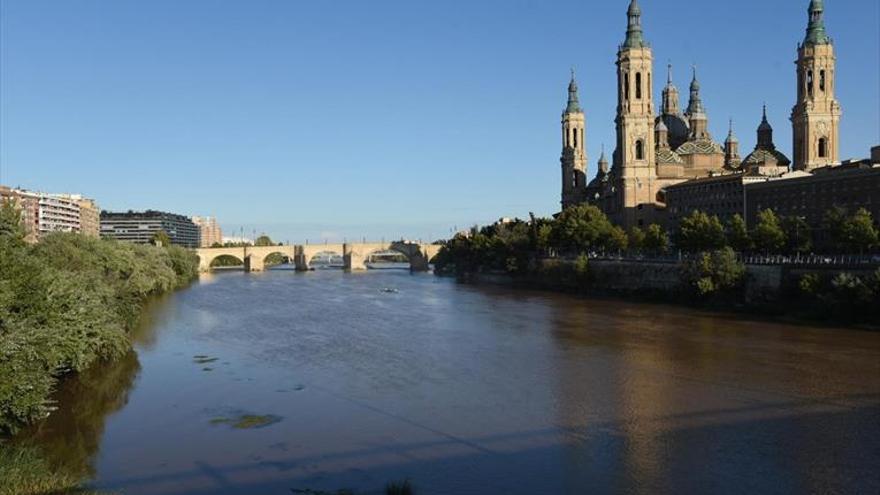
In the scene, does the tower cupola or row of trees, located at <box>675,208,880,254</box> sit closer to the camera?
row of trees, located at <box>675,208,880,254</box>

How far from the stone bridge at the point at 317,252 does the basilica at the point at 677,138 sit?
31637 mm

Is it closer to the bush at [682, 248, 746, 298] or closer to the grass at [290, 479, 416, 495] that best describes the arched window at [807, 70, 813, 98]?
the bush at [682, 248, 746, 298]

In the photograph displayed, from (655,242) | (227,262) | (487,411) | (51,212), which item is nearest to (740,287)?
(655,242)

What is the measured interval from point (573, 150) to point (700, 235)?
48439 millimetres

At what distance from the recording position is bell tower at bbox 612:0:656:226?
7194cm

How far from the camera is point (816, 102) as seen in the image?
64.7 metres

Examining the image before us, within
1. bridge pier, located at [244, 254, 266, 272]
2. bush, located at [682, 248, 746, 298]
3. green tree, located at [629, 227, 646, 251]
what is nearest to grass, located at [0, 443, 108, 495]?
bush, located at [682, 248, 746, 298]

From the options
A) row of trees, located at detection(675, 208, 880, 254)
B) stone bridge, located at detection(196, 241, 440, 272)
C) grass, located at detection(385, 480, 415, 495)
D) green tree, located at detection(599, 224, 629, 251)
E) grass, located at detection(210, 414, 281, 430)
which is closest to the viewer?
grass, located at detection(385, 480, 415, 495)

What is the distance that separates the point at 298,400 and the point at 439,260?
83.0 metres

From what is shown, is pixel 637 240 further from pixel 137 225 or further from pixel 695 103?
pixel 137 225

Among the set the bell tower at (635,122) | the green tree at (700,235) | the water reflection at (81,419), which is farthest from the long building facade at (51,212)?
the water reflection at (81,419)

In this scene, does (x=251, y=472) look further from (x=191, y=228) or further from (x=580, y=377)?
(x=191, y=228)

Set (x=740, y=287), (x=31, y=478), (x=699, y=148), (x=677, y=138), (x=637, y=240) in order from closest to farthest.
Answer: (x=31, y=478), (x=740, y=287), (x=637, y=240), (x=699, y=148), (x=677, y=138)

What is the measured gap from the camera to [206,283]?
78250 mm
